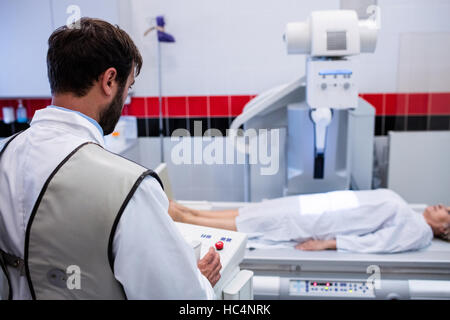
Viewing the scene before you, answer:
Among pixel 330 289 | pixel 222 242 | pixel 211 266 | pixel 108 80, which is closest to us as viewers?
pixel 108 80

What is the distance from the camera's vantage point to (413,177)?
2600 mm

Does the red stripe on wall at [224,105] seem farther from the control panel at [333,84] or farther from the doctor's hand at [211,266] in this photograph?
the doctor's hand at [211,266]

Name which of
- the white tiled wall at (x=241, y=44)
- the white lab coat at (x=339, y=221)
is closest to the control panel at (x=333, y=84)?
the white lab coat at (x=339, y=221)

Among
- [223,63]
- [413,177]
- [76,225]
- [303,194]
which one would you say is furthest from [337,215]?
[76,225]

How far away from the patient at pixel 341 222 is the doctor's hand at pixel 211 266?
898 millimetres

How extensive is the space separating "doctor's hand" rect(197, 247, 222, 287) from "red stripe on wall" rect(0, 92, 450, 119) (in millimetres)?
1826

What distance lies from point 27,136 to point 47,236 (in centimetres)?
19

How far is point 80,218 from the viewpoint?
28.3 inches

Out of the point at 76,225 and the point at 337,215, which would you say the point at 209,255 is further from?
the point at 337,215

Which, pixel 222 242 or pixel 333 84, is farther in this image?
pixel 333 84

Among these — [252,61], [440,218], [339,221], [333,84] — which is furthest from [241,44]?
[440,218]

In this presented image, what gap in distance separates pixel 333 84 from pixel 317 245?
0.70m

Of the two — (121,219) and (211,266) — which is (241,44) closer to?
(211,266)

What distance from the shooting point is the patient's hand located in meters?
1.85
